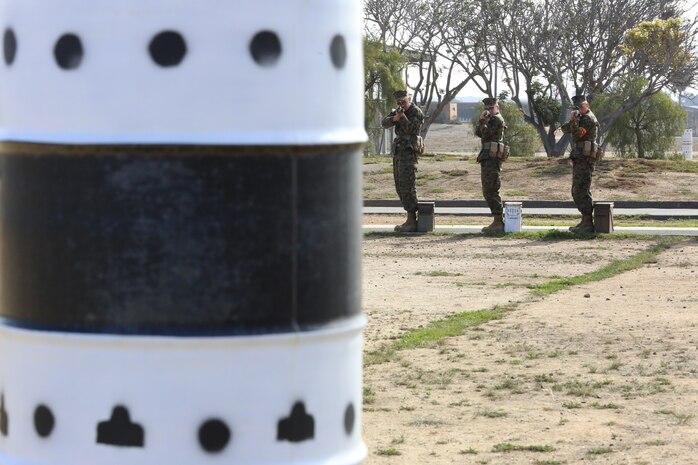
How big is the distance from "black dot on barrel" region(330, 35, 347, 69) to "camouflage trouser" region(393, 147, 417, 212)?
16.3 m

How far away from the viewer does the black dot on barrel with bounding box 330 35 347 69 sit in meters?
2.78

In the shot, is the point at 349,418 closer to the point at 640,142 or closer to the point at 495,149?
the point at 495,149

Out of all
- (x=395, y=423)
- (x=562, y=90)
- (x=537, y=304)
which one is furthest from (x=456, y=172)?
(x=395, y=423)

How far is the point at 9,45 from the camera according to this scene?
2.77m

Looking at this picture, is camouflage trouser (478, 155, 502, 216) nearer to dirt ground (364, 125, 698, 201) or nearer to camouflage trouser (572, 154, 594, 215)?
camouflage trouser (572, 154, 594, 215)

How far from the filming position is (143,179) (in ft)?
8.64

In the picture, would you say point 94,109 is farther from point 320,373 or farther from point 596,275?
point 596,275

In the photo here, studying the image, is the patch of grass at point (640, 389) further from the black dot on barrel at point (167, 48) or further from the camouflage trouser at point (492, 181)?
the camouflage trouser at point (492, 181)

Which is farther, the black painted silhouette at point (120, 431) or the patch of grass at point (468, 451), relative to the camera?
the patch of grass at point (468, 451)

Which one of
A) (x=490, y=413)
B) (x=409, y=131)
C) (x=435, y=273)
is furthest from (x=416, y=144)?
(x=490, y=413)

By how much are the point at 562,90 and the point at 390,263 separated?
24.7 m

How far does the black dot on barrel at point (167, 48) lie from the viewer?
8.53 ft

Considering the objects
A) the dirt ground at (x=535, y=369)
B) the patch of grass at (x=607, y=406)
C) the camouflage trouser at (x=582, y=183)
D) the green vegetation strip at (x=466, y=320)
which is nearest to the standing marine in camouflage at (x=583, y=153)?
the camouflage trouser at (x=582, y=183)

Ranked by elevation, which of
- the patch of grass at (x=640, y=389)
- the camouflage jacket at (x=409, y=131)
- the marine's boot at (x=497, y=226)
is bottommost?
the patch of grass at (x=640, y=389)
